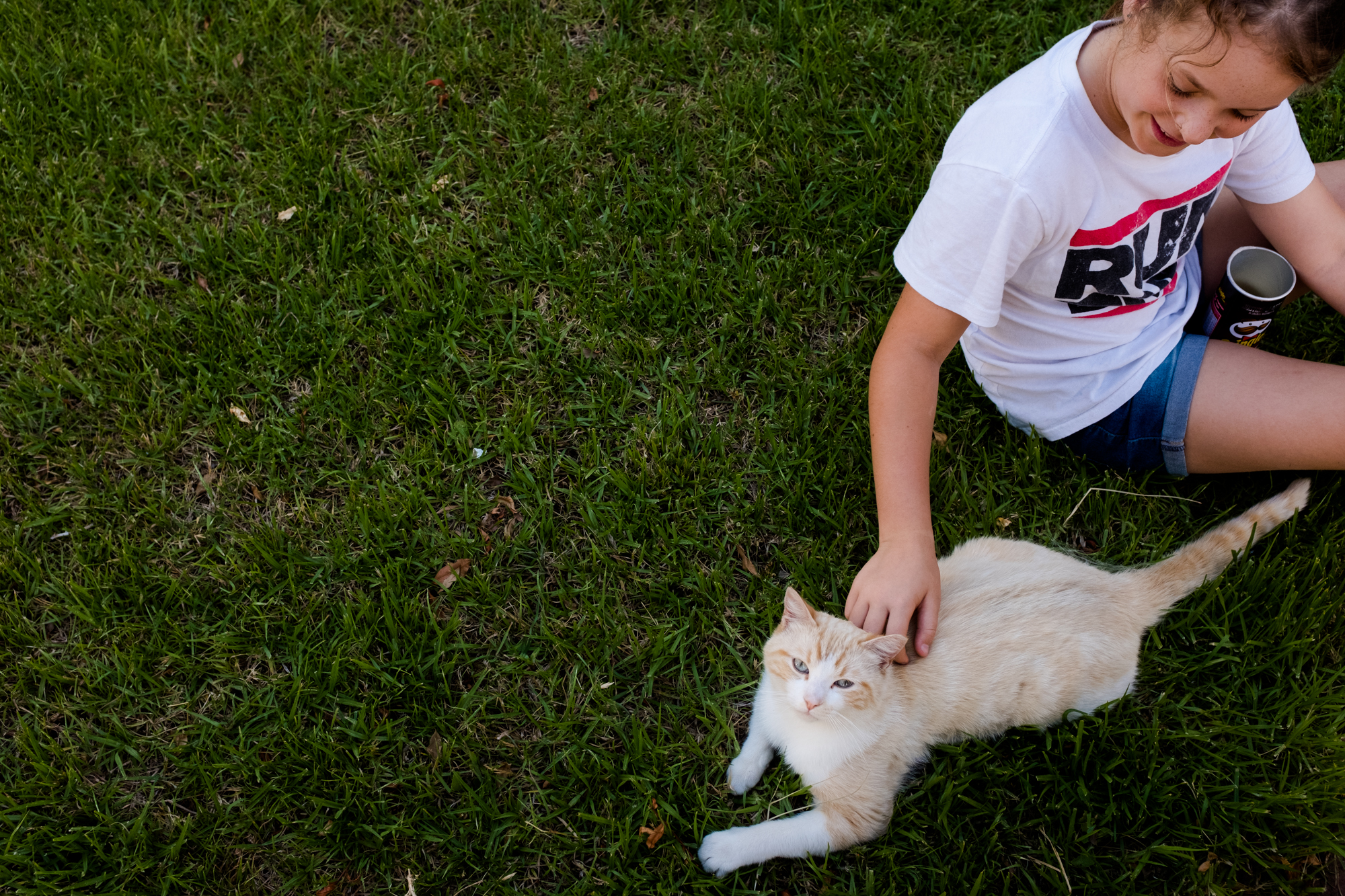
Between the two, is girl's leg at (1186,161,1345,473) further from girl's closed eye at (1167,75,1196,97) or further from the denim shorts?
girl's closed eye at (1167,75,1196,97)

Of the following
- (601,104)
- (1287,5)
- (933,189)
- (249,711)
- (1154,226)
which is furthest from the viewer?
(601,104)

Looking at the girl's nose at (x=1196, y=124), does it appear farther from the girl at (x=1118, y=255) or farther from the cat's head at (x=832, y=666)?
the cat's head at (x=832, y=666)

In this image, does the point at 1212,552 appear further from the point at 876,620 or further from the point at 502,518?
the point at 502,518

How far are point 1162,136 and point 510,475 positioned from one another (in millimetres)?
1756

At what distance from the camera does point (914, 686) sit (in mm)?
1822

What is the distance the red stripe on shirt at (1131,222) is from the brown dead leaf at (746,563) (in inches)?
43.0

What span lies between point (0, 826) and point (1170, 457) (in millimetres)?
2932

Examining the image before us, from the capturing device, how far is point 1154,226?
1.91m

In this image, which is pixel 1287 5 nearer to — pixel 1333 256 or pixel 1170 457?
pixel 1333 256

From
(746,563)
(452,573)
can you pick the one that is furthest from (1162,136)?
(452,573)

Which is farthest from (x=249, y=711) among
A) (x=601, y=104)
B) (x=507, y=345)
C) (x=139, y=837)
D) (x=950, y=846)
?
(x=601, y=104)

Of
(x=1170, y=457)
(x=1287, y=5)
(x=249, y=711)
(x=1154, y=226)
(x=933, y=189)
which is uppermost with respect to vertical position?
(x=1287, y=5)

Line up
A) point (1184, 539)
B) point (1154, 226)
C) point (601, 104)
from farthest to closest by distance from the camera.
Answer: point (601, 104), point (1184, 539), point (1154, 226)

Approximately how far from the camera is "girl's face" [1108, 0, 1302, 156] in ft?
4.82
